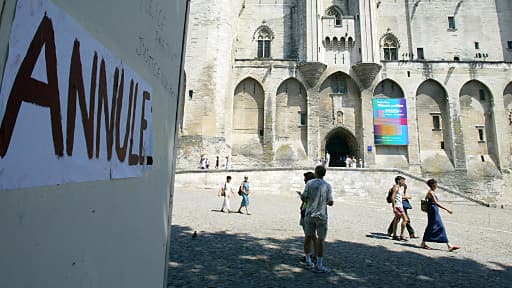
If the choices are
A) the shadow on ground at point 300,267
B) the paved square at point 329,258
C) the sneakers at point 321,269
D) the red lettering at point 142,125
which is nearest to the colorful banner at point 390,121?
the paved square at point 329,258

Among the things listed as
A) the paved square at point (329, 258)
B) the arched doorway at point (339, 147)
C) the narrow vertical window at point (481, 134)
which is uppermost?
the narrow vertical window at point (481, 134)

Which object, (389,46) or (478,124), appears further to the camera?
(389,46)

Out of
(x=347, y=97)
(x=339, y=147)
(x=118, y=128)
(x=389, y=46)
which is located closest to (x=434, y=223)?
(x=118, y=128)

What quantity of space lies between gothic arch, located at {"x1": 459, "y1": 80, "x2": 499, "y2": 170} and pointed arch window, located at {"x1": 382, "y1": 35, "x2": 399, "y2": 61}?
6.16m

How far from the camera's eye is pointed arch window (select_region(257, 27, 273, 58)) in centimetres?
2498

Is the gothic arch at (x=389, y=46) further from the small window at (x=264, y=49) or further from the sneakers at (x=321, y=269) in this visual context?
the sneakers at (x=321, y=269)

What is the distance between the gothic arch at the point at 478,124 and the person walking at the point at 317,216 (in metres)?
23.0

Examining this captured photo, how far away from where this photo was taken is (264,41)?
2509cm

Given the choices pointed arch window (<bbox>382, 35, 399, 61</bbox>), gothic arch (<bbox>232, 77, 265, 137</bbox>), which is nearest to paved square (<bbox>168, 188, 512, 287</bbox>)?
gothic arch (<bbox>232, 77, 265, 137</bbox>)

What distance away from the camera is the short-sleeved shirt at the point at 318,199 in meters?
4.02

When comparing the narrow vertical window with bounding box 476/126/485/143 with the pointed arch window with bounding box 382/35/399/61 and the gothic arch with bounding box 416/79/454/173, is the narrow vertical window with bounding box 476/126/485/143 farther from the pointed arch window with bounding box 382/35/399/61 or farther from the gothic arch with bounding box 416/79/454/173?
the pointed arch window with bounding box 382/35/399/61

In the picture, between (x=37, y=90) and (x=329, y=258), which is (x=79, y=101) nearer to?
(x=37, y=90)

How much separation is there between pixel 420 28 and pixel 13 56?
30.6 metres

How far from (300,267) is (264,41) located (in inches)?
926
